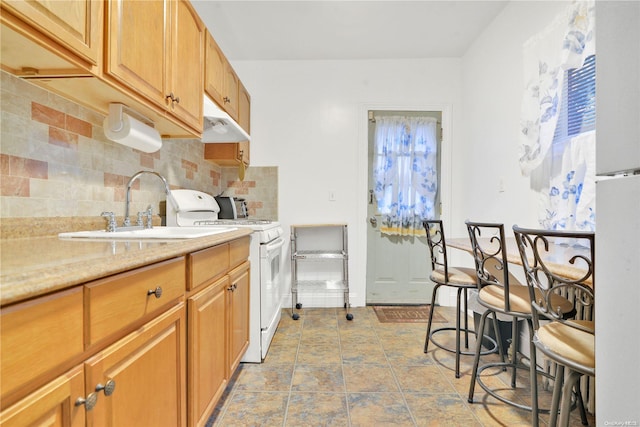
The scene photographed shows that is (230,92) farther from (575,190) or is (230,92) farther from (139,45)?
(575,190)

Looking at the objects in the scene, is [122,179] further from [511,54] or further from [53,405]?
[511,54]

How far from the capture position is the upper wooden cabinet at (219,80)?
1956 mm

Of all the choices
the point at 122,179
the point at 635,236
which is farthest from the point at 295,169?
the point at 635,236

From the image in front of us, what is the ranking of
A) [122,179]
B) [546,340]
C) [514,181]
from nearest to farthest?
[546,340]
[122,179]
[514,181]

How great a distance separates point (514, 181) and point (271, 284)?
1.92 m

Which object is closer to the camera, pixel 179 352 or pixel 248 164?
pixel 179 352

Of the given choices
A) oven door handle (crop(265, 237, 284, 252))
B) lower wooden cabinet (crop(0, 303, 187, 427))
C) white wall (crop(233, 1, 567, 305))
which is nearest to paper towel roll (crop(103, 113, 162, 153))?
lower wooden cabinet (crop(0, 303, 187, 427))

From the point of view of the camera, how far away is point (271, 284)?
2283 mm

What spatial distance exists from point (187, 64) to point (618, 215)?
72.4 inches

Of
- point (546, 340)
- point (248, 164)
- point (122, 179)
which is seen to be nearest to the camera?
point (546, 340)

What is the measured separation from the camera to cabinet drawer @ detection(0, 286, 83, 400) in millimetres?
475

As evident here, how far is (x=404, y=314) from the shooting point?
2941mm

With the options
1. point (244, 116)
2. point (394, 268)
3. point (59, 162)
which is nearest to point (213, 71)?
point (244, 116)

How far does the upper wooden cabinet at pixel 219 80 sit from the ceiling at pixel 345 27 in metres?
0.47
